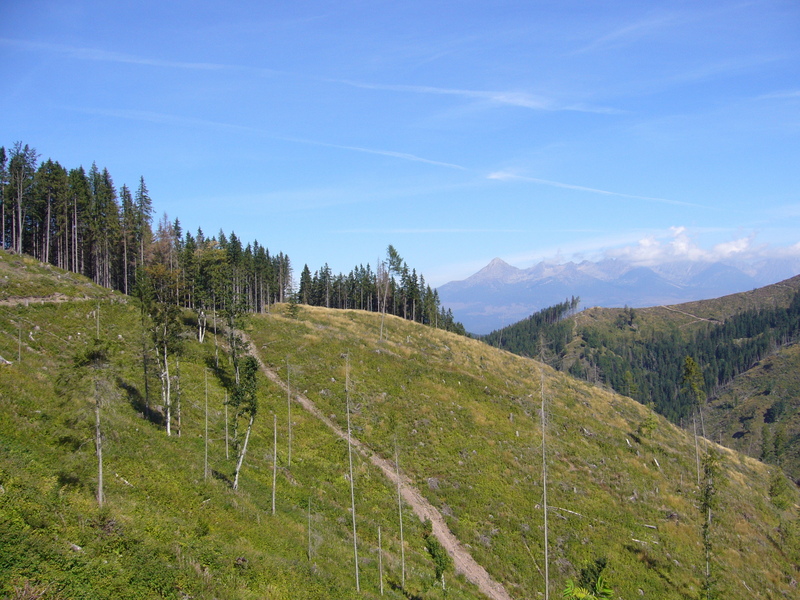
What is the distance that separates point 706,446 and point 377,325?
2463 inches

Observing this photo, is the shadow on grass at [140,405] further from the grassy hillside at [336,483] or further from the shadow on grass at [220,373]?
the shadow on grass at [220,373]

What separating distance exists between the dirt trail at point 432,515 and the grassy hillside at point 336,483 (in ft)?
2.62

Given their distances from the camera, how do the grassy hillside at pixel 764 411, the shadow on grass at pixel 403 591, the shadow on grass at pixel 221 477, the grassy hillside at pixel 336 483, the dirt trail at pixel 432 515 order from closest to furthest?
the grassy hillside at pixel 336 483 < the shadow on grass at pixel 403 591 < the shadow on grass at pixel 221 477 < the dirt trail at pixel 432 515 < the grassy hillside at pixel 764 411

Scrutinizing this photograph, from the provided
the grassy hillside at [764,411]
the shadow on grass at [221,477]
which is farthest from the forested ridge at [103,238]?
the grassy hillside at [764,411]

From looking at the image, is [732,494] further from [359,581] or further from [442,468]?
[359,581]

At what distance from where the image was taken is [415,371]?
66.6 m

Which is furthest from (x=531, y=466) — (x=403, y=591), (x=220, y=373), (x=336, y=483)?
(x=220, y=373)

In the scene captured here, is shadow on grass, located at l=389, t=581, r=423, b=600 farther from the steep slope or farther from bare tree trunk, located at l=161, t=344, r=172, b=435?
bare tree trunk, located at l=161, t=344, r=172, b=435

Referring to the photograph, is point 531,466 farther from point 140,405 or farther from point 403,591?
point 140,405

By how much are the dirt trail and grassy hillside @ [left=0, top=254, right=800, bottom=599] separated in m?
0.80

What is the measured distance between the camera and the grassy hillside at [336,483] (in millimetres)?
18609

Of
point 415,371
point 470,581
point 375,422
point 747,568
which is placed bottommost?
point 747,568

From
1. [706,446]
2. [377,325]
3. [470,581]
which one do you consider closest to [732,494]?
[706,446]

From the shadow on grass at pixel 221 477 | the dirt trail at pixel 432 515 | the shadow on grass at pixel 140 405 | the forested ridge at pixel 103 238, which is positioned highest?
the forested ridge at pixel 103 238
